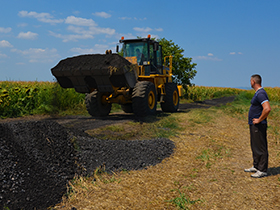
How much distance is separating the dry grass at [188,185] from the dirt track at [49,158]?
25 centimetres

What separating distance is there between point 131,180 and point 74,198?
38.3 inches

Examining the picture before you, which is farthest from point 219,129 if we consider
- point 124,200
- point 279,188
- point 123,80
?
point 124,200

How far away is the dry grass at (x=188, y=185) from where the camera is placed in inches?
141

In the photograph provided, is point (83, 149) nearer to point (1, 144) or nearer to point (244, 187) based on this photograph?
point (1, 144)

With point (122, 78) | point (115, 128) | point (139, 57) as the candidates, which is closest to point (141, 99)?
point (122, 78)

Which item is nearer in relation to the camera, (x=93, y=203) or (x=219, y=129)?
(x=93, y=203)

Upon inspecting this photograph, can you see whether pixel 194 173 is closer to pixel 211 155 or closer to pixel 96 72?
pixel 211 155

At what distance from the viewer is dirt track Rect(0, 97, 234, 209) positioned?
385 centimetres

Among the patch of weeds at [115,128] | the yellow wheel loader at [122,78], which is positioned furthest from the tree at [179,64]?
the patch of weeds at [115,128]

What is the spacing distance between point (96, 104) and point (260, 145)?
7.50 metres

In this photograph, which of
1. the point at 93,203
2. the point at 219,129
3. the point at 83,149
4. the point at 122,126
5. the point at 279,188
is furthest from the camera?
the point at 219,129

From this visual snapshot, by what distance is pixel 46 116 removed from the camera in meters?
12.0

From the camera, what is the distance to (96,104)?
10914 mm

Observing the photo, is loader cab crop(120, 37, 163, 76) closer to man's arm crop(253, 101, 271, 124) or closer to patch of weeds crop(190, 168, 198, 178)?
patch of weeds crop(190, 168, 198, 178)
